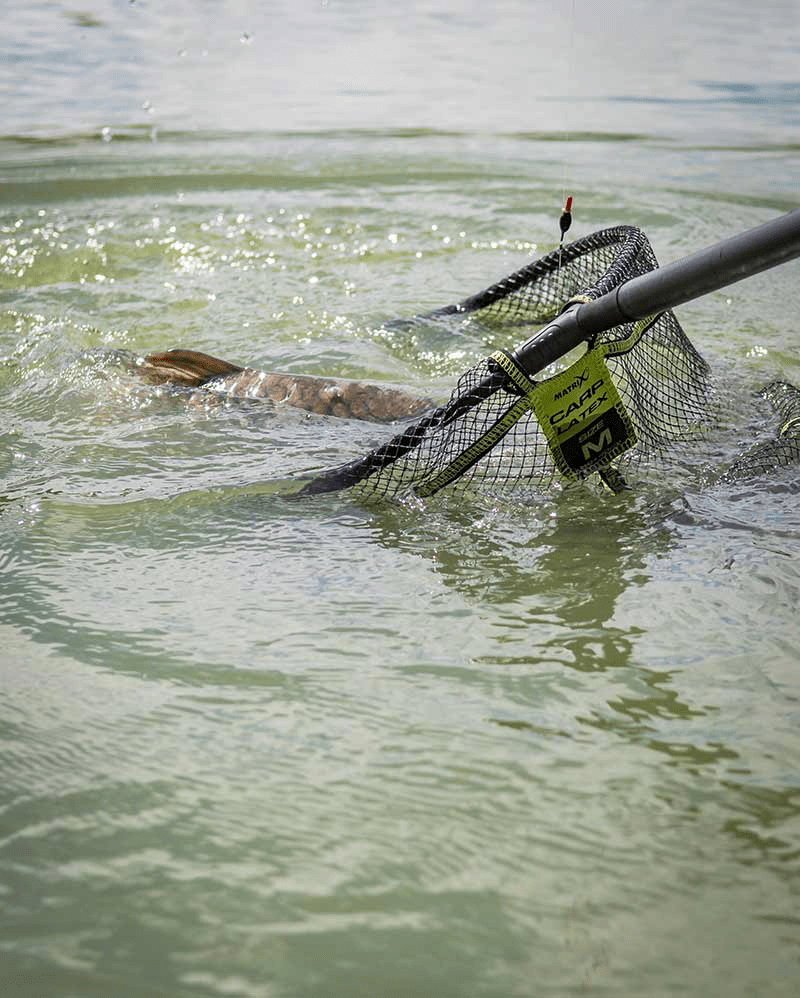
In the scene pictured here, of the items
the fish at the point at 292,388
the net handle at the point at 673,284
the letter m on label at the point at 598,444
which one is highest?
the net handle at the point at 673,284

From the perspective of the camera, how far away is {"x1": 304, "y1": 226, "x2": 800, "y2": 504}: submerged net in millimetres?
2713

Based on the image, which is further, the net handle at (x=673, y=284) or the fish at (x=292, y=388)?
the fish at (x=292, y=388)

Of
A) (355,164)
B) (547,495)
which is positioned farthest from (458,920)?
(355,164)

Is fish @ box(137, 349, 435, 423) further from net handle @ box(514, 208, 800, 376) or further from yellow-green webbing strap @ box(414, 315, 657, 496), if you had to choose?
net handle @ box(514, 208, 800, 376)

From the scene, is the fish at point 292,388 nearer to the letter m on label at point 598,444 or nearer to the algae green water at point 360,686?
the algae green water at point 360,686

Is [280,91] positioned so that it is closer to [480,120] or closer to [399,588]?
[480,120]

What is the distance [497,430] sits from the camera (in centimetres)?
273

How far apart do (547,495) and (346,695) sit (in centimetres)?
116

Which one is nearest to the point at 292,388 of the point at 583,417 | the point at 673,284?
the point at 583,417

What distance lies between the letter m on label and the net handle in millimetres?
256

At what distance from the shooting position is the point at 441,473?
290 cm

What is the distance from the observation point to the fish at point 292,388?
3838 mm

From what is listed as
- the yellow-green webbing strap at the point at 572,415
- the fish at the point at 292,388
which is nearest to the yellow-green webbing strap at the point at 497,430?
the yellow-green webbing strap at the point at 572,415

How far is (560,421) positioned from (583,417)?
0.07 meters
